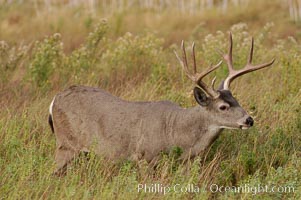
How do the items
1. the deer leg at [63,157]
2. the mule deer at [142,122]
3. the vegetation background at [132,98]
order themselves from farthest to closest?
the deer leg at [63,157] < the mule deer at [142,122] < the vegetation background at [132,98]

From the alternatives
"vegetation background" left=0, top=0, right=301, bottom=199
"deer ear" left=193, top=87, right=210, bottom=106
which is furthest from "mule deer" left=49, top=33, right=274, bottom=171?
"vegetation background" left=0, top=0, right=301, bottom=199

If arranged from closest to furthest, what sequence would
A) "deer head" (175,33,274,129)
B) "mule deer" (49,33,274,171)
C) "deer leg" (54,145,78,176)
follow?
"deer head" (175,33,274,129), "mule deer" (49,33,274,171), "deer leg" (54,145,78,176)

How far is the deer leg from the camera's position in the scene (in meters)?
6.88

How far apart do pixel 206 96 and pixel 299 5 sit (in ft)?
42.3

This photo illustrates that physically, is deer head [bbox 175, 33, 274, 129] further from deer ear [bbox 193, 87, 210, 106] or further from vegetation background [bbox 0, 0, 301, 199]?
vegetation background [bbox 0, 0, 301, 199]

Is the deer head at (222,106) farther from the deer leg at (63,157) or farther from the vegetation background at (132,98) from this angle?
the deer leg at (63,157)

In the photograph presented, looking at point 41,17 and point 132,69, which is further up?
point 132,69

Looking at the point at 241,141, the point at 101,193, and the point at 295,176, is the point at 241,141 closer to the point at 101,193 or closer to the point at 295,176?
the point at 295,176

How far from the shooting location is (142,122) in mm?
6879

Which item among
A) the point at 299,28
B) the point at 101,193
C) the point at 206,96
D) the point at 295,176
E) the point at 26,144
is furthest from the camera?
the point at 299,28

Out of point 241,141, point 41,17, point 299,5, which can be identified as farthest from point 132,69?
point 299,5

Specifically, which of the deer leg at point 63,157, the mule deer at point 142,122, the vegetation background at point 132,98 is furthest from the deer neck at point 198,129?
the deer leg at point 63,157

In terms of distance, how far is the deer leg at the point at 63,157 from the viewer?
688 cm

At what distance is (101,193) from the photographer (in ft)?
19.1
